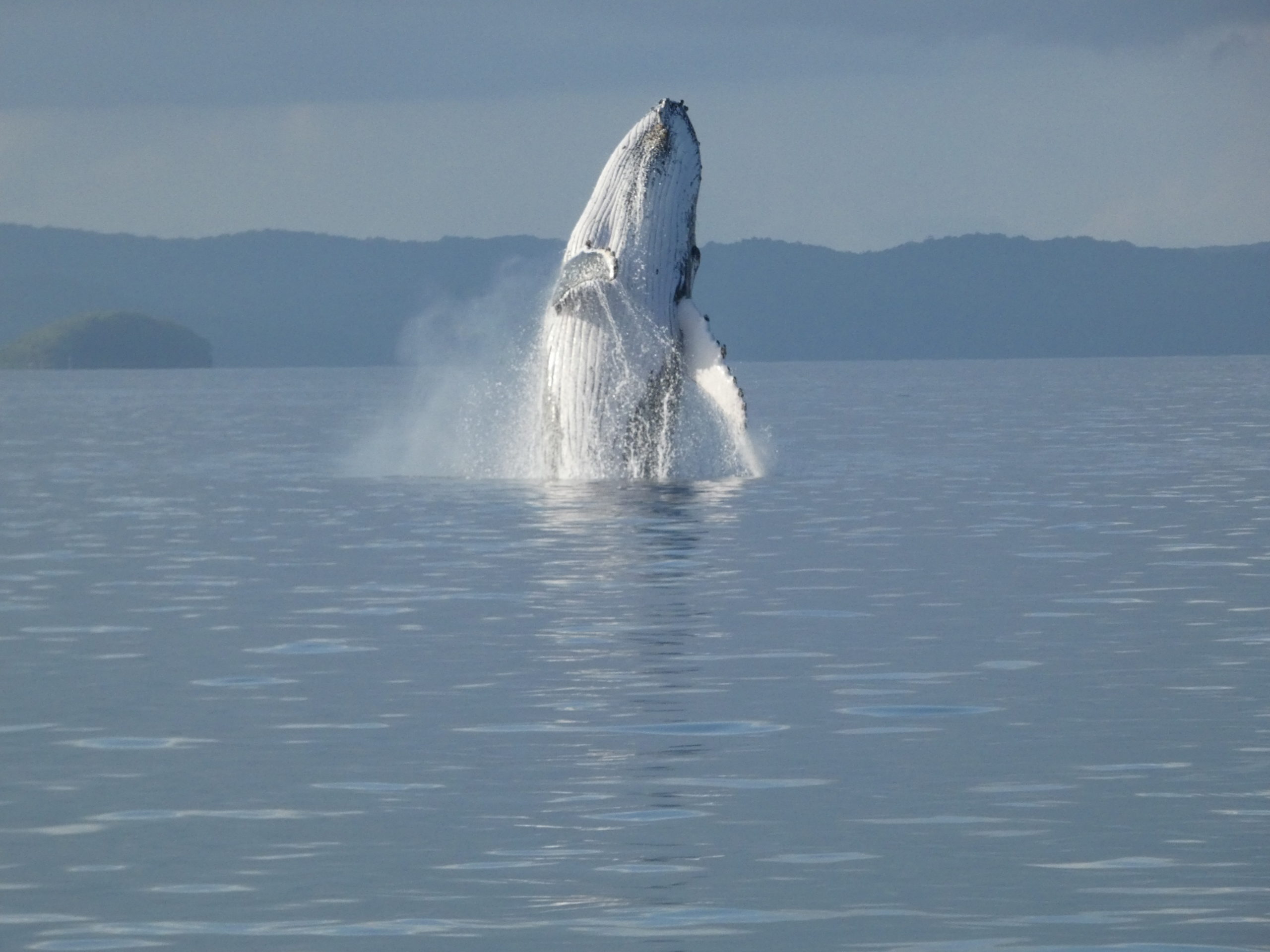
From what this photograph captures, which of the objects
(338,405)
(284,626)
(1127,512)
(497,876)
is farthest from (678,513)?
(338,405)

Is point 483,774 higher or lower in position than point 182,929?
higher

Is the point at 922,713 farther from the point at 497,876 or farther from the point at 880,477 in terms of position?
the point at 880,477

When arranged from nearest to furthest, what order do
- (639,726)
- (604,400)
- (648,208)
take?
(639,726) → (648,208) → (604,400)

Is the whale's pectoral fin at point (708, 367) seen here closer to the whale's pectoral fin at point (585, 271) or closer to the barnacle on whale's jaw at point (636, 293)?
the barnacle on whale's jaw at point (636, 293)

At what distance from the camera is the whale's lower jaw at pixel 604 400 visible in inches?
1272

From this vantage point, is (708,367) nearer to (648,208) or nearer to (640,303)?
(640,303)

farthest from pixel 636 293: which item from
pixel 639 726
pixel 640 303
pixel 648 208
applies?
pixel 639 726

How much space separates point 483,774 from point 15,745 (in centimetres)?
326

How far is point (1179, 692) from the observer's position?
52.4 ft

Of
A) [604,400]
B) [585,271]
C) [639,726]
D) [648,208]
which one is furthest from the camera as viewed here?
[604,400]

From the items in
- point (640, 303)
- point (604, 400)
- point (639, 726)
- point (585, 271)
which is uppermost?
point (640, 303)

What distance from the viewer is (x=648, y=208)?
3212cm

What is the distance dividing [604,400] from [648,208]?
2735mm

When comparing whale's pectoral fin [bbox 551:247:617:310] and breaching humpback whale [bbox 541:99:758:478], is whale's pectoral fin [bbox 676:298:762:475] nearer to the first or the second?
breaching humpback whale [bbox 541:99:758:478]
